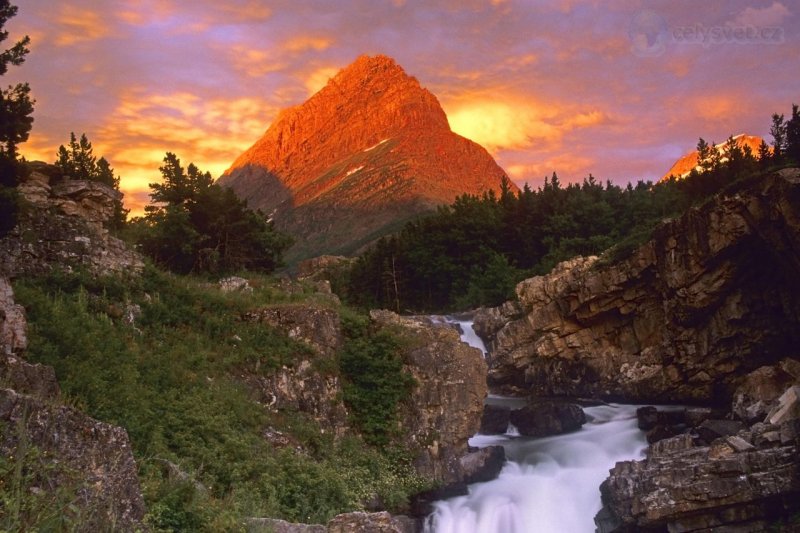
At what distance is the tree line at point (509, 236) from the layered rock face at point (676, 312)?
904 centimetres

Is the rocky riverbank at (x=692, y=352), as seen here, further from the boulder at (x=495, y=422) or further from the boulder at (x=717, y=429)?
the boulder at (x=495, y=422)

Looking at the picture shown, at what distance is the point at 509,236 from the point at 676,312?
2650cm

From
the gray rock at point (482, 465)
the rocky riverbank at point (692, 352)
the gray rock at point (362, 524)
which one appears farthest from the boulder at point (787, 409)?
the gray rock at point (362, 524)

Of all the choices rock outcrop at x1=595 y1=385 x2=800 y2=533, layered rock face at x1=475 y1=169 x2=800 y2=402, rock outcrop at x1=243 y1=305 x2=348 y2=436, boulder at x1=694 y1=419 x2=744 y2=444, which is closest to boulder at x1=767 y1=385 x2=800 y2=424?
rock outcrop at x1=595 y1=385 x2=800 y2=533

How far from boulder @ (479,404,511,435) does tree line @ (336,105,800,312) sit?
18.3 m

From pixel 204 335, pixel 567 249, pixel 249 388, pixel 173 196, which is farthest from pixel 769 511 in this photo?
pixel 567 249

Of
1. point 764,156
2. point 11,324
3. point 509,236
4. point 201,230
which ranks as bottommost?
point 11,324

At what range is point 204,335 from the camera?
15.1m

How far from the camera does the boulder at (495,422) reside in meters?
22.6

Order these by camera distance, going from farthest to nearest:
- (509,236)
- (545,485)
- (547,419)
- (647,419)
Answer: (509,236)
(547,419)
(647,419)
(545,485)

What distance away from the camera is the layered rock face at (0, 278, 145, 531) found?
4734 mm

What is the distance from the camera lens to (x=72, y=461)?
5441 millimetres

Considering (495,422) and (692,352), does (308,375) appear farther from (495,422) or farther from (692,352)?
(692,352)

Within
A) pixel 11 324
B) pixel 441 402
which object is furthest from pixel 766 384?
pixel 11 324
